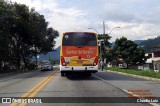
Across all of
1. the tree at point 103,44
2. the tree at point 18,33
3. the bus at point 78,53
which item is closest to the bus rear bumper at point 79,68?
the bus at point 78,53

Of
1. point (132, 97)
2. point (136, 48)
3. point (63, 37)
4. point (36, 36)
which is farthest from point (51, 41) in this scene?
point (132, 97)

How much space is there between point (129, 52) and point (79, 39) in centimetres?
4250

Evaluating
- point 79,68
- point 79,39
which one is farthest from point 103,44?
point 79,68

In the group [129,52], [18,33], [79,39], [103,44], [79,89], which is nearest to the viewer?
[79,89]

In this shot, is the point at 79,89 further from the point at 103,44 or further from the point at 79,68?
the point at 103,44

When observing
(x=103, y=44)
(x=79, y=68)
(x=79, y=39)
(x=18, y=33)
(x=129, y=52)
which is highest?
(x=18, y=33)

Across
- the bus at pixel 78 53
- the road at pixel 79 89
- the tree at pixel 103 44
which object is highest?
the tree at pixel 103 44

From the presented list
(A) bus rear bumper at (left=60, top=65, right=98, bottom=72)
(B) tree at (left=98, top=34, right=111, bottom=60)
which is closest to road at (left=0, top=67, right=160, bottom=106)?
(A) bus rear bumper at (left=60, top=65, right=98, bottom=72)

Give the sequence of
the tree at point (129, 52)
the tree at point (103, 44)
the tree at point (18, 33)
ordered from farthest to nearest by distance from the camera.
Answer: the tree at point (129, 52), the tree at point (103, 44), the tree at point (18, 33)

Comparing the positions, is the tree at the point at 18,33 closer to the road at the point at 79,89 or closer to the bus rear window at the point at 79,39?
the bus rear window at the point at 79,39

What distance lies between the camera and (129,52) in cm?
6719

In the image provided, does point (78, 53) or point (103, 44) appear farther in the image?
point (103, 44)

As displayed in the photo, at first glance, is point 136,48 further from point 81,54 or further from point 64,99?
point 64,99

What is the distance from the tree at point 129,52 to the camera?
66375 millimetres
